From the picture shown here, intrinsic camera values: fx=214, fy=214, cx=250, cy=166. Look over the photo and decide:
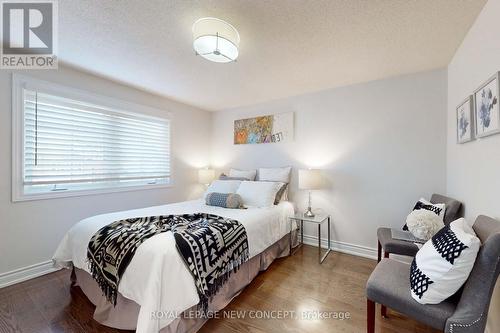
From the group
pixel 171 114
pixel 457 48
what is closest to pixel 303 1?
pixel 457 48

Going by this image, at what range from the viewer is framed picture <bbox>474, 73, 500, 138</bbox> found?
1.28m

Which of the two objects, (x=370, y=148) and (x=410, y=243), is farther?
(x=370, y=148)

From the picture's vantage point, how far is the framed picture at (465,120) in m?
1.65

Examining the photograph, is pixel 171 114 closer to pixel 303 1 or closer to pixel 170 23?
pixel 170 23

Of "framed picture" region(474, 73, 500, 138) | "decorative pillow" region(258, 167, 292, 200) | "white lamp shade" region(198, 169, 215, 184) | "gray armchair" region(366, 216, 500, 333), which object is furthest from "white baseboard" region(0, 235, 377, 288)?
"white lamp shade" region(198, 169, 215, 184)

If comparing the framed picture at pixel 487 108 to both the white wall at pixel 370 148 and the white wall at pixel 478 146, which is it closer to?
the white wall at pixel 478 146

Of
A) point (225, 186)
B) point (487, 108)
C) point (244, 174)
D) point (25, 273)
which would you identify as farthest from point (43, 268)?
point (487, 108)

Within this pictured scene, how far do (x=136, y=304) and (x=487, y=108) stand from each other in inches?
105

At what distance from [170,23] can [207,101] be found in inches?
78.8

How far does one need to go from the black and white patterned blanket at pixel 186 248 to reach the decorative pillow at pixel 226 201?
68 centimetres

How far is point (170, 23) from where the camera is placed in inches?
64.9

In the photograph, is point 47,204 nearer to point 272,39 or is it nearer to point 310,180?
point 272,39

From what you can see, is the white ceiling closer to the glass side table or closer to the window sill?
the window sill

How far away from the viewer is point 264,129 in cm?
360
